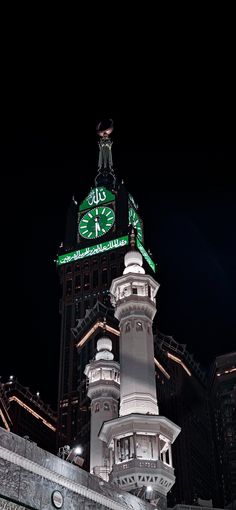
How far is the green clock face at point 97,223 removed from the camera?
89.6 meters

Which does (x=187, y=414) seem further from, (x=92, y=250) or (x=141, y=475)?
(x=141, y=475)

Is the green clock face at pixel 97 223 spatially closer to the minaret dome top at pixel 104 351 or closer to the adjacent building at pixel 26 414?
the adjacent building at pixel 26 414

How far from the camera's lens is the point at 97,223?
90688 millimetres

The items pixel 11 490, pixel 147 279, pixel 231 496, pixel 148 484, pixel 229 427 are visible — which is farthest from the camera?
pixel 229 427

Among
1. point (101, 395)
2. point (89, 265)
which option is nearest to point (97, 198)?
point (89, 265)

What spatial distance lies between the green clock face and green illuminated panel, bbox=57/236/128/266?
1.77 meters

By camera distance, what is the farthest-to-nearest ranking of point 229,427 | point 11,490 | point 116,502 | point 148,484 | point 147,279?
point 229,427
point 147,279
point 148,484
point 116,502
point 11,490

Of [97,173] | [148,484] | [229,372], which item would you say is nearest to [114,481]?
[148,484]

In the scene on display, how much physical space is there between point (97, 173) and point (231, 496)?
53.8 m

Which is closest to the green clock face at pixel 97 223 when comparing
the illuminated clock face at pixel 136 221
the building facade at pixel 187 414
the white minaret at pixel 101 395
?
the illuminated clock face at pixel 136 221

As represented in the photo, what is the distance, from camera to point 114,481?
74.7ft

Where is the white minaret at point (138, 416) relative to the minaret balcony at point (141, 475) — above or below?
above

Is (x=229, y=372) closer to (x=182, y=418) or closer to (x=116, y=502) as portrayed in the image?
(x=182, y=418)

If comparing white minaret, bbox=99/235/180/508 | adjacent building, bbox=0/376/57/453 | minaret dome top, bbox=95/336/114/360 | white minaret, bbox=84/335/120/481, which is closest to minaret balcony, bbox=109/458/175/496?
white minaret, bbox=99/235/180/508
